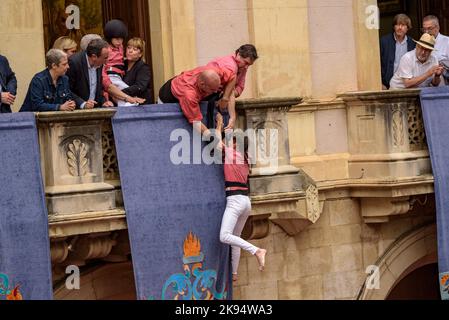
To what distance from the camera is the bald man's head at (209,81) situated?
25.5 meters

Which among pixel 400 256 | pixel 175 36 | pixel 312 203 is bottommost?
pixel 400 256

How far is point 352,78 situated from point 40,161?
238 inches

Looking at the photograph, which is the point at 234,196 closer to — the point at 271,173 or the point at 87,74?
the point at 271,173

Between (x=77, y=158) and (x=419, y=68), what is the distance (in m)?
5.75

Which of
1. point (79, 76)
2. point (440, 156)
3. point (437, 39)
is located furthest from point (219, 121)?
point (437, 39)

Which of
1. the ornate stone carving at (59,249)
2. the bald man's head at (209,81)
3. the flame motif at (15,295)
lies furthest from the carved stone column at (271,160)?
the flame motif at (15,295)

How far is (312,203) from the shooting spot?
2870cm

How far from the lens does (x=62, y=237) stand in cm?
2559

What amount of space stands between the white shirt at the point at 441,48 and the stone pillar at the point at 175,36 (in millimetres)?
3510

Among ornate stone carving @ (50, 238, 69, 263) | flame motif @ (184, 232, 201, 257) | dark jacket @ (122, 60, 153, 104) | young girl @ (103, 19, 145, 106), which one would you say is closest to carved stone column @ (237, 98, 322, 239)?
flame motif @ (184, 232, 201, 257)

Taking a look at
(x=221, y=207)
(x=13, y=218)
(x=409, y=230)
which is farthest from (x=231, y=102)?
(x=409, y=230)

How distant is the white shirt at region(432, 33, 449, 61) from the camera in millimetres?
29625

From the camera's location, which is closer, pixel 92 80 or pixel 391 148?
pixel 92 80

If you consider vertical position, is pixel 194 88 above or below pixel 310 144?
above
